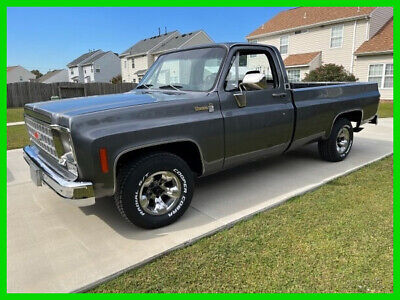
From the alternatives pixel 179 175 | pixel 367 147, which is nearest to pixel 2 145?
pixel 179 175

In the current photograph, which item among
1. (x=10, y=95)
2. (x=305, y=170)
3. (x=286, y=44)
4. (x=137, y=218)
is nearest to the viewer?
(x=137, y=218)

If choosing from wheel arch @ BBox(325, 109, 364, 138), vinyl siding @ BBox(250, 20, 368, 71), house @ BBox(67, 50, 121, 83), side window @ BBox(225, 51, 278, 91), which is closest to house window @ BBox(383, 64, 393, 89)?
vinyl siding @ BBox(250, 20, 368, 71)

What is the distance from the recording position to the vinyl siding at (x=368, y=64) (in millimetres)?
19766

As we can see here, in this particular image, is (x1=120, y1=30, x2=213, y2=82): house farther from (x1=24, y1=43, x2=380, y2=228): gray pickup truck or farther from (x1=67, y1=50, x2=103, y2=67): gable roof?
(x1=24, y1=43, x2=380, y2=228): gray pickup truck

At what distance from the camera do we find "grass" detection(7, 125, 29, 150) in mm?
7880

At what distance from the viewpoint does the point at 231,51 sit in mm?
3904

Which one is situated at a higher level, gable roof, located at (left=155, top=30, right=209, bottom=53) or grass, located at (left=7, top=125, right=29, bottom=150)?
gable roof, located at (left=155, top=30, right=209, bottom=53)

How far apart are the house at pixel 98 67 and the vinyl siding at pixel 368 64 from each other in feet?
140

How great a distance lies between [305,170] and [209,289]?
3.49 metres

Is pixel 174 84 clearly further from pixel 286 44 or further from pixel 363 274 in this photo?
pixel 286 44

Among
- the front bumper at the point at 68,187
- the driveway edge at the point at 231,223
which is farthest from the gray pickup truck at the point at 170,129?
the driveway edge at the point at 231,223

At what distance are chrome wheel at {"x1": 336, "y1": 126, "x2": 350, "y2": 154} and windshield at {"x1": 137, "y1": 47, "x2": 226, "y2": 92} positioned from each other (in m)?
3.22

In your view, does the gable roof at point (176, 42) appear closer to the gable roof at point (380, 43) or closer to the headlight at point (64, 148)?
the gable roof at point (380, 43)

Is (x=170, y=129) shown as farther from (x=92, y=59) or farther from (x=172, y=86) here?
(x=92, y=59)
